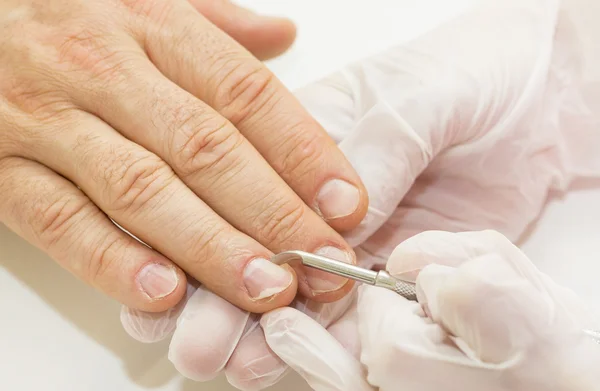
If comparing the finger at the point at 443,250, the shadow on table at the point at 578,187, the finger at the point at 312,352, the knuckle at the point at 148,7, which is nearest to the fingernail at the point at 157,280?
the finger at the point at 312,352

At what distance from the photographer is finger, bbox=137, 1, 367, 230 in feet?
1.97

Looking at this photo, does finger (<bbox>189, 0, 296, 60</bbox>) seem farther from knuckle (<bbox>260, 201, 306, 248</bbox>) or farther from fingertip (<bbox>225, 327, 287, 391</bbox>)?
fingertip (<bbox>225, 327, 287, 391</bbox>)

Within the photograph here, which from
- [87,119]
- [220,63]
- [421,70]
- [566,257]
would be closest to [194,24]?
[220,63]

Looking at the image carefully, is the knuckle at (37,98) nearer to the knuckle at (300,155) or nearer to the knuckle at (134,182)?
the knuckle at (134,182)

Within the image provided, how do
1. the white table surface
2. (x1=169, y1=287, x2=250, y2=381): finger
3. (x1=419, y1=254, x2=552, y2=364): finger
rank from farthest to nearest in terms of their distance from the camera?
the white table surface < (x1=169, y1=287, x2=250, y2=381): finger < (x1=419, y1=254, x2=552, y2=364): finger

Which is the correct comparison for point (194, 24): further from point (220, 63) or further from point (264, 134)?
point (264, 134)

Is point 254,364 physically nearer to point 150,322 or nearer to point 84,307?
point 150,322

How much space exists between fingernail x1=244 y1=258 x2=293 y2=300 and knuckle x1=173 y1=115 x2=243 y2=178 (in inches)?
4.8

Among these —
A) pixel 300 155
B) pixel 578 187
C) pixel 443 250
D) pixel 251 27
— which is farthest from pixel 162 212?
pixel 578 187

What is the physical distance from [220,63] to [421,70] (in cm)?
25

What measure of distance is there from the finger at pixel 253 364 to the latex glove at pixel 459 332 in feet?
0.07

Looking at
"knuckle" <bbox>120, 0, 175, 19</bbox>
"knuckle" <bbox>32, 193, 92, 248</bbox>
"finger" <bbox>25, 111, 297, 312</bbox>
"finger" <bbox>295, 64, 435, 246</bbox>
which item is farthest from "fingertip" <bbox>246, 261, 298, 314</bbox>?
"knuckle" <bbox>120, 0, 175, 19</bbox>

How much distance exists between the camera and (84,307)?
2.21ft

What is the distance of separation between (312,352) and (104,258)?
237mm
